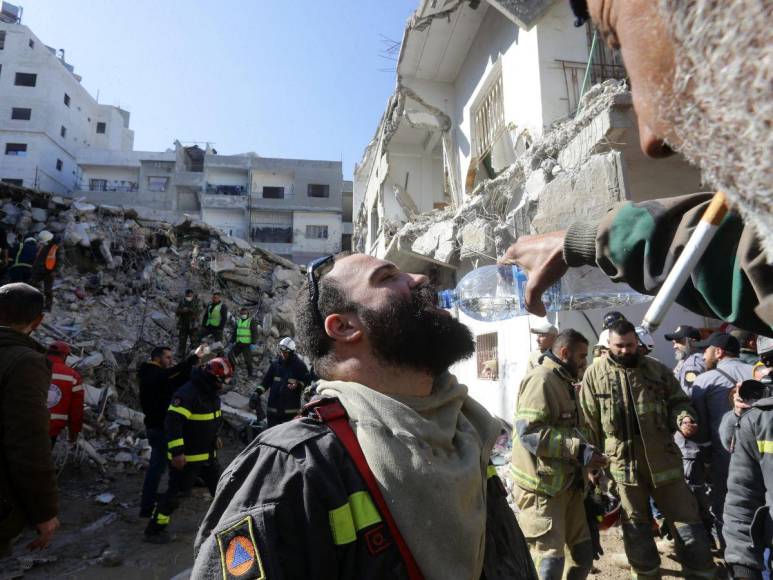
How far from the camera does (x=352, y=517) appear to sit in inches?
45.1

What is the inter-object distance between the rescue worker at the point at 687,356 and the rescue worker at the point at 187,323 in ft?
38.2

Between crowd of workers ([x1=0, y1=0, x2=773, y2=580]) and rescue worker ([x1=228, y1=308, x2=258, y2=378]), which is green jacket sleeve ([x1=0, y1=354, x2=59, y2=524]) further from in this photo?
rescue worker ([x1=228, y1=308, x2=258, y2=378])

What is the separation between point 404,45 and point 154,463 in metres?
8.60

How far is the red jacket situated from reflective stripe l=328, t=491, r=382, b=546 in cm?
544

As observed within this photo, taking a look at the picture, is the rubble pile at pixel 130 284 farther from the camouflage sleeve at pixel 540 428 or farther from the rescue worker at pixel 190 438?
the camouflage sleeve at pixel 540 428

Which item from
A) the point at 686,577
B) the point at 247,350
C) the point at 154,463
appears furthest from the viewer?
the point at 247,350

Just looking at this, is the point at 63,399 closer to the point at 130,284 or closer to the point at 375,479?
the point at 375,479

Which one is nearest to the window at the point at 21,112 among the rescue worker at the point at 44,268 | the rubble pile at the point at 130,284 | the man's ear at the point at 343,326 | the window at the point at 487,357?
the rubble pile at the point at 130,284

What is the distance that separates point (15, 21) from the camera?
39250mm

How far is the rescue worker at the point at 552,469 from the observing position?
10.7 ft

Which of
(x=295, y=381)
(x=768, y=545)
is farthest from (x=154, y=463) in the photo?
(x=768, y=545)

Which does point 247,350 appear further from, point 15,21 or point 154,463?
point 15,21

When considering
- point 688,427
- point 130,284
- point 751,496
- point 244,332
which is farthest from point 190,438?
point 130,284

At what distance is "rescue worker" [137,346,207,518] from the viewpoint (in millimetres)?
5465
